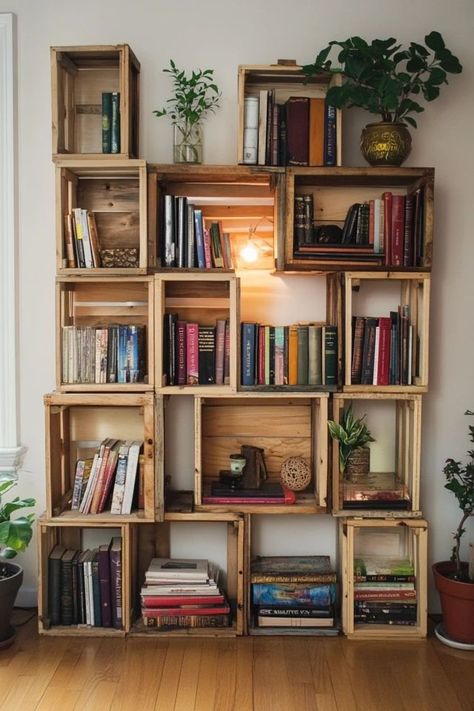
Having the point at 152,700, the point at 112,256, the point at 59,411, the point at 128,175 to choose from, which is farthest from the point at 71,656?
the point at 128,175

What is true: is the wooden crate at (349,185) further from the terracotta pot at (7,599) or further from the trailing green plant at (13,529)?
the terracotta pot at (7,599)

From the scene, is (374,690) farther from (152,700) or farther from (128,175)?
(128,175)

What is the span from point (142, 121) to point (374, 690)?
2358 mm

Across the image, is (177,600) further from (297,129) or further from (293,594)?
(297,129)

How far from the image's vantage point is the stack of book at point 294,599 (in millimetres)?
3369

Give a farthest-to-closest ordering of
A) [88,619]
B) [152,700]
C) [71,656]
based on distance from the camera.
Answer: [88,619], [71,656], [152,700]

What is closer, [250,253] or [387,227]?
[387,227]

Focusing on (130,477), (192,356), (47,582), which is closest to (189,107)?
(192,356)

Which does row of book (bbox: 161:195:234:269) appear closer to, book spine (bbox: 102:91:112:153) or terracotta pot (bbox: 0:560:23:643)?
book spine (bbox: 102:91:112:153)

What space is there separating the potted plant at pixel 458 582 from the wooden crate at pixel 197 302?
0.97 metres

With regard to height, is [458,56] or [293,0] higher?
[293,0]

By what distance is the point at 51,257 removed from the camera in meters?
3.54

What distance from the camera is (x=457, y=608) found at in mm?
3244

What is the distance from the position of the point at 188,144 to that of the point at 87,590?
182 centimetres
